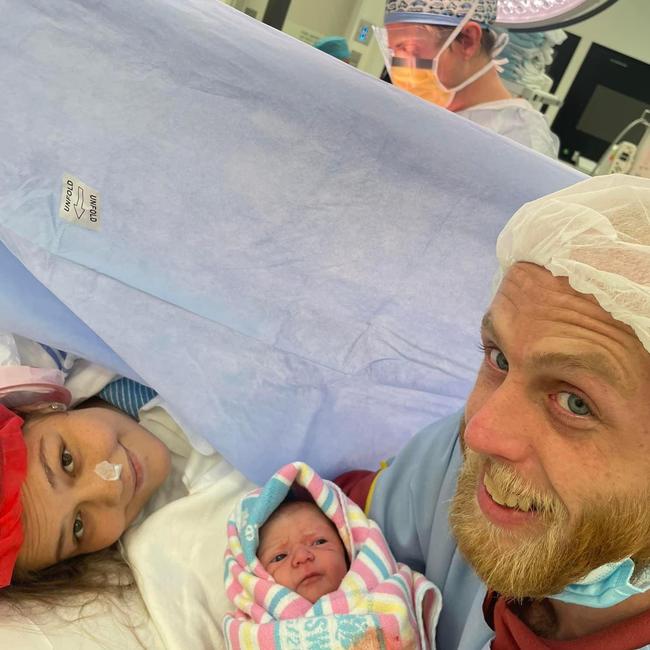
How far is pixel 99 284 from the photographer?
121 centimetres

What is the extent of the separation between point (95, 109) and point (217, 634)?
1005 millimetres

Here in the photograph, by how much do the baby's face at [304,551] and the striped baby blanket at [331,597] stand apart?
16 millimetres

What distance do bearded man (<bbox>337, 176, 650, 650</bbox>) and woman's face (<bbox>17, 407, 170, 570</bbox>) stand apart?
68 centimetres

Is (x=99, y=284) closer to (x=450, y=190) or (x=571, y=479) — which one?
(x=450, y=190)

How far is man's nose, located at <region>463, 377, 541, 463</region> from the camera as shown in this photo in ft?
2.42

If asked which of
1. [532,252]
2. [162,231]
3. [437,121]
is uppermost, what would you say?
[437,121]

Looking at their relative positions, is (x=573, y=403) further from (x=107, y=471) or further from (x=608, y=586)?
(x=107, y=471)

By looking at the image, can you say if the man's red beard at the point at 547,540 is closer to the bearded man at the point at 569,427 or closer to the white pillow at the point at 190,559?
the bearded man at the point at 569,427

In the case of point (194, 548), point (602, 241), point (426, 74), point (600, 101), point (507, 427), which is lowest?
point (194, 548)

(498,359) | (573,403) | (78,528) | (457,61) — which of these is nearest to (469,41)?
(457,61)

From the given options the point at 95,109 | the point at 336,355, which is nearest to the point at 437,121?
the point at 336,355

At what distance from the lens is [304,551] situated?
112 cm

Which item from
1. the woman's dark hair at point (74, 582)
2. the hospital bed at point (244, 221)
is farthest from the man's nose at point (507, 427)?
the woman's dark hair at point (74, 582)

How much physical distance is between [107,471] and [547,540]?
2.57 ft
